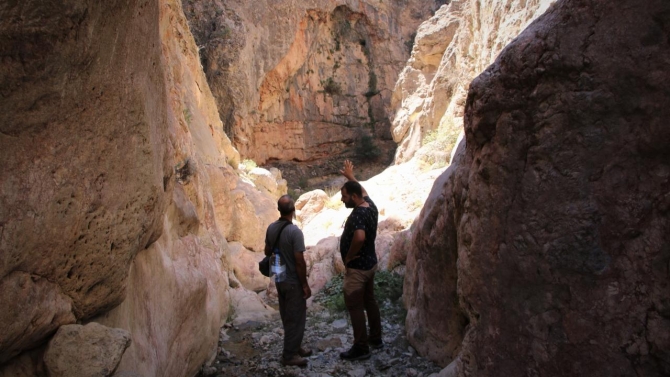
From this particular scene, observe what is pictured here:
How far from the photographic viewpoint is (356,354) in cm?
418

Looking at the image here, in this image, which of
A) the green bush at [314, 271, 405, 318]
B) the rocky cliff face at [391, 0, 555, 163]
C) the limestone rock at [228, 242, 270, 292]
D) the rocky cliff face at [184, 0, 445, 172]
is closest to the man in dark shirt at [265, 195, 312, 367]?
the green bush at [314, 271, 405, 318]

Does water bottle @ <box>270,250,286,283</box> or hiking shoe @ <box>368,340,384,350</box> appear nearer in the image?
water bottle @ <box>270,250,286,283</box>

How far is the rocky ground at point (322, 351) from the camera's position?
12.9 feet

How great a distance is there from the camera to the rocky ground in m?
3.94

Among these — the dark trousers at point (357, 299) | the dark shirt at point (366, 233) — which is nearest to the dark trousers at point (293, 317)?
the dark trousers at point (357, 299)

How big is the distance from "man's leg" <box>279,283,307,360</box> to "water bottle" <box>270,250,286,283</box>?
2.8 inches

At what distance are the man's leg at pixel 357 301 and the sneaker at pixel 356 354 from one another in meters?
0.03

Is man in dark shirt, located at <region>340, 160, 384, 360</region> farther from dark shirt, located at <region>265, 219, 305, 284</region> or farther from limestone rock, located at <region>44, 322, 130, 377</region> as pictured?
limestone rock, located at <region>44, 322, 130, 377</region>

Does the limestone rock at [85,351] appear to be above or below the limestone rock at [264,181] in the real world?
above

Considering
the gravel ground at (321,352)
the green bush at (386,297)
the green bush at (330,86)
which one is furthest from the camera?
the green bush at (330,86)

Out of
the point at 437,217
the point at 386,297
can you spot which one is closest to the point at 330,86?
the point at 386,297

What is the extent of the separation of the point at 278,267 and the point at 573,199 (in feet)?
8.81

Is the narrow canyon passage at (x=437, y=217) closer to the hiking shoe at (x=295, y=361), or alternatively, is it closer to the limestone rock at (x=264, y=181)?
the hiking shoe at (x=295, y=361)

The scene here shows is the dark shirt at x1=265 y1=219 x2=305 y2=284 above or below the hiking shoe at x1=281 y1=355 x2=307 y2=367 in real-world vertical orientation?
above
